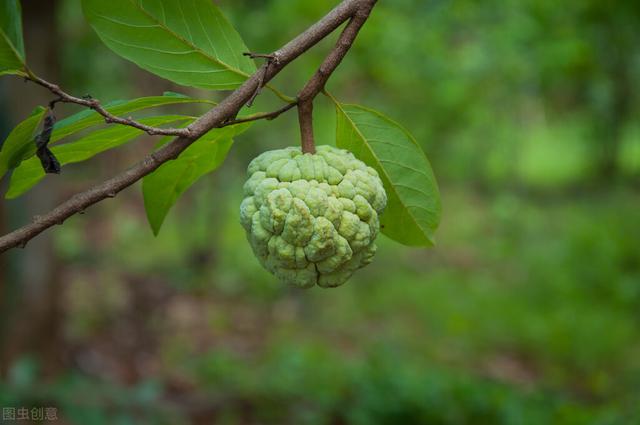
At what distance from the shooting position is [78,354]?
4.32m

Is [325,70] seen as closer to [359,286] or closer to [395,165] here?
[395,165]

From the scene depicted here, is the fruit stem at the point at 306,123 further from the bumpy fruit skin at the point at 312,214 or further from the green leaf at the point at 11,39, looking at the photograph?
the green leaf at the point at 11,39

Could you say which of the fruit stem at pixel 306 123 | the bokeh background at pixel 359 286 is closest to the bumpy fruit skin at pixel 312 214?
the fruit stem at pixel 306 123

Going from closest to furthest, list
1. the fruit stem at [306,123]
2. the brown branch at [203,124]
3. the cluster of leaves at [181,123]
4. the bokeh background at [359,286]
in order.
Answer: the brown branch at [203,124]
the cluster of leaves at [181,123]
the fruit stem at [306,123]
the bokeh background at [359,286]

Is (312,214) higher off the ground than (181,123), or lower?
lower

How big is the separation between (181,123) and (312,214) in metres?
0.28

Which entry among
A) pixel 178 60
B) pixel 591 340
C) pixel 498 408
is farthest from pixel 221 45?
pixel 591 340

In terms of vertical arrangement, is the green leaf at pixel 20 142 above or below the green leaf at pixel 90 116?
below

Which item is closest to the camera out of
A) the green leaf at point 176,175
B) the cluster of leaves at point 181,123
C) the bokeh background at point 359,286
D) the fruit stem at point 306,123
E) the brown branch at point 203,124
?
the brown branch at point 203,124

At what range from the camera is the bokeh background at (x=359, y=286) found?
10.5 feet

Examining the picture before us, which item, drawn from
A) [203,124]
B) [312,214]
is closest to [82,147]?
[203,124]

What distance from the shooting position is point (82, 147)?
88 cm

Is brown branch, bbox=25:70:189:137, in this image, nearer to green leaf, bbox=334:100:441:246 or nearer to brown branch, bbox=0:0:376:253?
brown branch, bbox=0:0:376:253

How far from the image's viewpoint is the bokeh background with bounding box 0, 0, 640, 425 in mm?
3211
